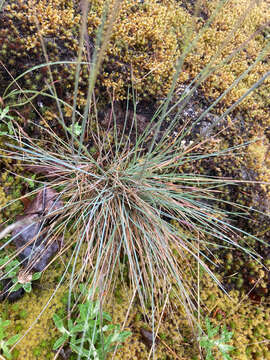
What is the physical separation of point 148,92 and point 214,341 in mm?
1751

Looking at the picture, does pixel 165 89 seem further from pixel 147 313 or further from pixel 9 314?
pixel 9 314

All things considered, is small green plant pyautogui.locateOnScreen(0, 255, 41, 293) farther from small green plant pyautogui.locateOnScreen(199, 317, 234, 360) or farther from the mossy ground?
small green plant pyautogui.locateOnScreen(199, 317, 234, 360)

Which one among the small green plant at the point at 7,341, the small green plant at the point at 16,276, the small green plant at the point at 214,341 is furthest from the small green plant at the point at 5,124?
the small green plant at the point at 214,341

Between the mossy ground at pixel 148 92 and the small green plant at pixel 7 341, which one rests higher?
the mossy ground at pixel 148 92

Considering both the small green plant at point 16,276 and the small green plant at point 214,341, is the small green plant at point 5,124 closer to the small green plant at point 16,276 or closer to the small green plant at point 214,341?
the small green plant at point 16,276

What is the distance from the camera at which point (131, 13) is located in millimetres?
2152

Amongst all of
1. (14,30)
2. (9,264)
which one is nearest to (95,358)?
(9,264)

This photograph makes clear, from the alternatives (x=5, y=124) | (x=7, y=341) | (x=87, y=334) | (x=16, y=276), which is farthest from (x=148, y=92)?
(x=7, y=341)

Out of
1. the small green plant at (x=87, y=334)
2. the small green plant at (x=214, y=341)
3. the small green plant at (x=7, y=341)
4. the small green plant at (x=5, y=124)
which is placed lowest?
the small green plant at (x=7, y=341)

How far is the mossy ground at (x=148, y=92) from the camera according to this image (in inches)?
62.6

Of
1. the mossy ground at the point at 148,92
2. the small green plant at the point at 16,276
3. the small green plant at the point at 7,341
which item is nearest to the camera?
the small green plant at the point at 7,341

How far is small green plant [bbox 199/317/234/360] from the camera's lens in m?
1.54

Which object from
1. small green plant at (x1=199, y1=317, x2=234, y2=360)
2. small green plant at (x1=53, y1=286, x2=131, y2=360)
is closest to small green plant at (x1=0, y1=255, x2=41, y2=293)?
small green plant at (x1=53, y1=286, x2=131, y2=360)

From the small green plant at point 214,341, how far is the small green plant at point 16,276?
1041 mm
